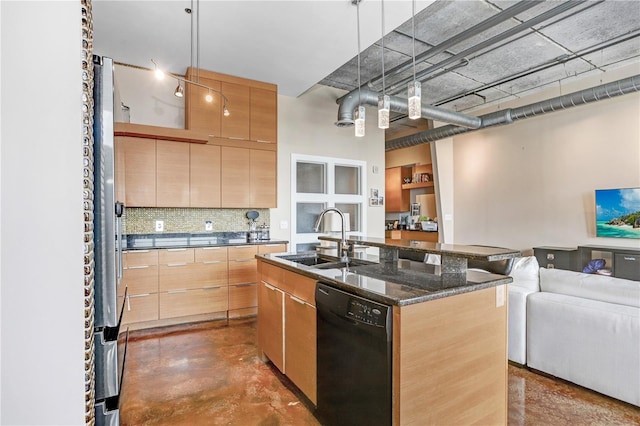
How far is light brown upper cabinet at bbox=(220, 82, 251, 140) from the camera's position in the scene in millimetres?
4480

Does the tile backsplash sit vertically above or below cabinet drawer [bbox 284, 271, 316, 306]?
above

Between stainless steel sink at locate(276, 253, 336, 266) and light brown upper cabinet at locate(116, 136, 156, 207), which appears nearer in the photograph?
stainless steel sink at locate(276, 253, 336, 266)

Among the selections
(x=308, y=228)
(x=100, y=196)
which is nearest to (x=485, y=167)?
(x=308, y=228)

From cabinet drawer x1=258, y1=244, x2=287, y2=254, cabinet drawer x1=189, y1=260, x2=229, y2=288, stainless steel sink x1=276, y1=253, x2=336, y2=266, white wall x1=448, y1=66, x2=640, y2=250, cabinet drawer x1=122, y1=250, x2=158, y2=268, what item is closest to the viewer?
stainless steel sink x1=276, y1=253, x2=336, y2=266

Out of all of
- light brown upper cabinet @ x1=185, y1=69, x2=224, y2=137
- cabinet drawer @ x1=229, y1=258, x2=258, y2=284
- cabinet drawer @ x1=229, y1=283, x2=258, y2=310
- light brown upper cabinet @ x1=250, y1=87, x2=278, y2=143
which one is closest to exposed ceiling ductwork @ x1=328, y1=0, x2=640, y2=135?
light brown upper cabinet @ x1=250, y1=87, x2=278, y2=143

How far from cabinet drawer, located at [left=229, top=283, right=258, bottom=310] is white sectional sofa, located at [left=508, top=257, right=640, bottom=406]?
2878 mm

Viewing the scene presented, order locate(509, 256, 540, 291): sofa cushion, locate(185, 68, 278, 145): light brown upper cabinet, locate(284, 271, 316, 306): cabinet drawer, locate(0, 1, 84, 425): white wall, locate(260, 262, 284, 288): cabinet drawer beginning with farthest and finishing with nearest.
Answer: locate(185, 68, 278, 145): light brown upper cabinet → locate(509, 256, 540, 291): sofa cushion → locate(260, 262, 284, 288): cabinet drawer → locate(284, 271, 316, 306): cabinet drawer → locate(0, 1, 84, 425): white wall

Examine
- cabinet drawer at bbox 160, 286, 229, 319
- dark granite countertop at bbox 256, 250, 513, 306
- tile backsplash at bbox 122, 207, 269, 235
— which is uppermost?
tile backsplash at bbox 122, 207, 269, 235

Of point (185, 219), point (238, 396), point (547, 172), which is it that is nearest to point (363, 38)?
point (185, 219)

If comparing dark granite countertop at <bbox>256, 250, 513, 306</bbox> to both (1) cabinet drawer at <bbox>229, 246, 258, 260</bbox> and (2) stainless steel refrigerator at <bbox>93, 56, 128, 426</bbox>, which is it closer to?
(2) stainless steel refrigerator at <bbox>93, 56, 128, 426</bbox>

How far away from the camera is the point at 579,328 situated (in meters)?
2.42

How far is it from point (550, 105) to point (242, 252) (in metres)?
4.85

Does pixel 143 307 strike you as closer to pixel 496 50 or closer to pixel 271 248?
pixel 271 248

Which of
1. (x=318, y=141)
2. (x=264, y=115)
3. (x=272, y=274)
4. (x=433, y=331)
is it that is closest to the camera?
(x=433, y=331)
